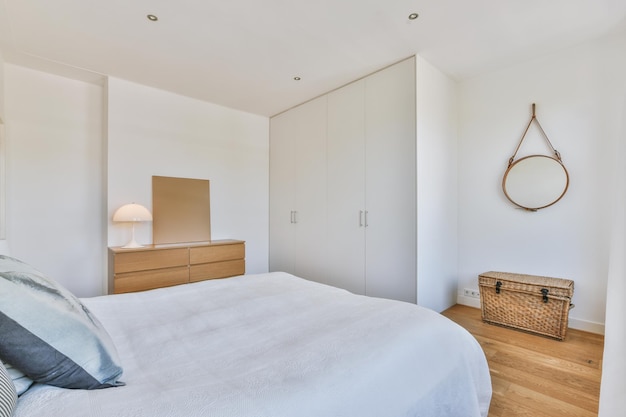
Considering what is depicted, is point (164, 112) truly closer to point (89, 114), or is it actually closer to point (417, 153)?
point (89, 114)

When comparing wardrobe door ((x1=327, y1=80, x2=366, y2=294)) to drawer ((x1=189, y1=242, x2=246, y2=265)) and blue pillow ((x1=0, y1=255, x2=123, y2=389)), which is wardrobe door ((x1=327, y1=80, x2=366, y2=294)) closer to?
drawer ((x1=189, y1=242, x2=246, y2=265))

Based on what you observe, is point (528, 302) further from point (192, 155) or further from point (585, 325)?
point (192, 155)

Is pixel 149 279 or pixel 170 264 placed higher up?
pixel 170 264

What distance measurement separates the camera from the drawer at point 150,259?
9.62ft

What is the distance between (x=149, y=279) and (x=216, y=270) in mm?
705

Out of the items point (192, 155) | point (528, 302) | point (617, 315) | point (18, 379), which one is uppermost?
point (192, 155)

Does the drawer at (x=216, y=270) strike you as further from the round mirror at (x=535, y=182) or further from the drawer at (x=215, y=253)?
the round mirror at (x=535, y=182)

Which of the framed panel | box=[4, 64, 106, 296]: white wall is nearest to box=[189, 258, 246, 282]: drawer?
the framed panel

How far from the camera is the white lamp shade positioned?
303cm

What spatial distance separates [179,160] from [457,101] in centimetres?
340

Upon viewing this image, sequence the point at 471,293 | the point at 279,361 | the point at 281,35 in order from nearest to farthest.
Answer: the point at 279,361, the point at 281,35, the point at 471,293

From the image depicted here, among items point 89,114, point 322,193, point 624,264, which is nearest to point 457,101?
point 322,193

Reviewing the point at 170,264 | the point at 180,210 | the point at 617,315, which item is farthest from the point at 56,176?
the point at 617,315

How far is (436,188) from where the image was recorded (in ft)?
10.3
